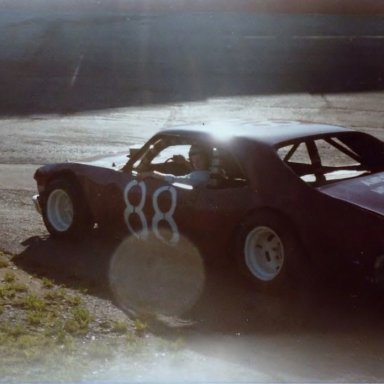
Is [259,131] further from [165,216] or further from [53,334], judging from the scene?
[53,334]

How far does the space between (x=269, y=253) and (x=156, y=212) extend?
123cm

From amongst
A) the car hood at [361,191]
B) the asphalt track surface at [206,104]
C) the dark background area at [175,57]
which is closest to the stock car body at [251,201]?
the car hood at [361,191]

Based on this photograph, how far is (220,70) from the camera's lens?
2602 centimetres

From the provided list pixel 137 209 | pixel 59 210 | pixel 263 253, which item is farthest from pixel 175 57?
pixel 263 253

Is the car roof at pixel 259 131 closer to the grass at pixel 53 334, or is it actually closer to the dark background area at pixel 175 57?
the grass at pixel 53 334

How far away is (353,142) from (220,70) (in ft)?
58.0

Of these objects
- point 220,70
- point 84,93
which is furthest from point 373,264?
point 220,70

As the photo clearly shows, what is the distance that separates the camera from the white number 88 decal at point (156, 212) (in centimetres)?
834

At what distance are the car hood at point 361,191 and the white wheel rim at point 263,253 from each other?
1.77 ft

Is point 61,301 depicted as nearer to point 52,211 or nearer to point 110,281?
point 110,281

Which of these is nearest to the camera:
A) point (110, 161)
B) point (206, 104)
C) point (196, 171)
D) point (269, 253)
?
point (269, 253)

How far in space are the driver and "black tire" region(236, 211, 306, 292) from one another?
734mm

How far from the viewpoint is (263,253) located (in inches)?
301

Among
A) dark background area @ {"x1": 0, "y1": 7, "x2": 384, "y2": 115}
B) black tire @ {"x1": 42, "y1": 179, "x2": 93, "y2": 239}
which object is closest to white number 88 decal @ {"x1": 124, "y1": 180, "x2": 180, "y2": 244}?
black tire @ {"x1": 42, "y1": 179, "x2": 93, "y2": 239}
